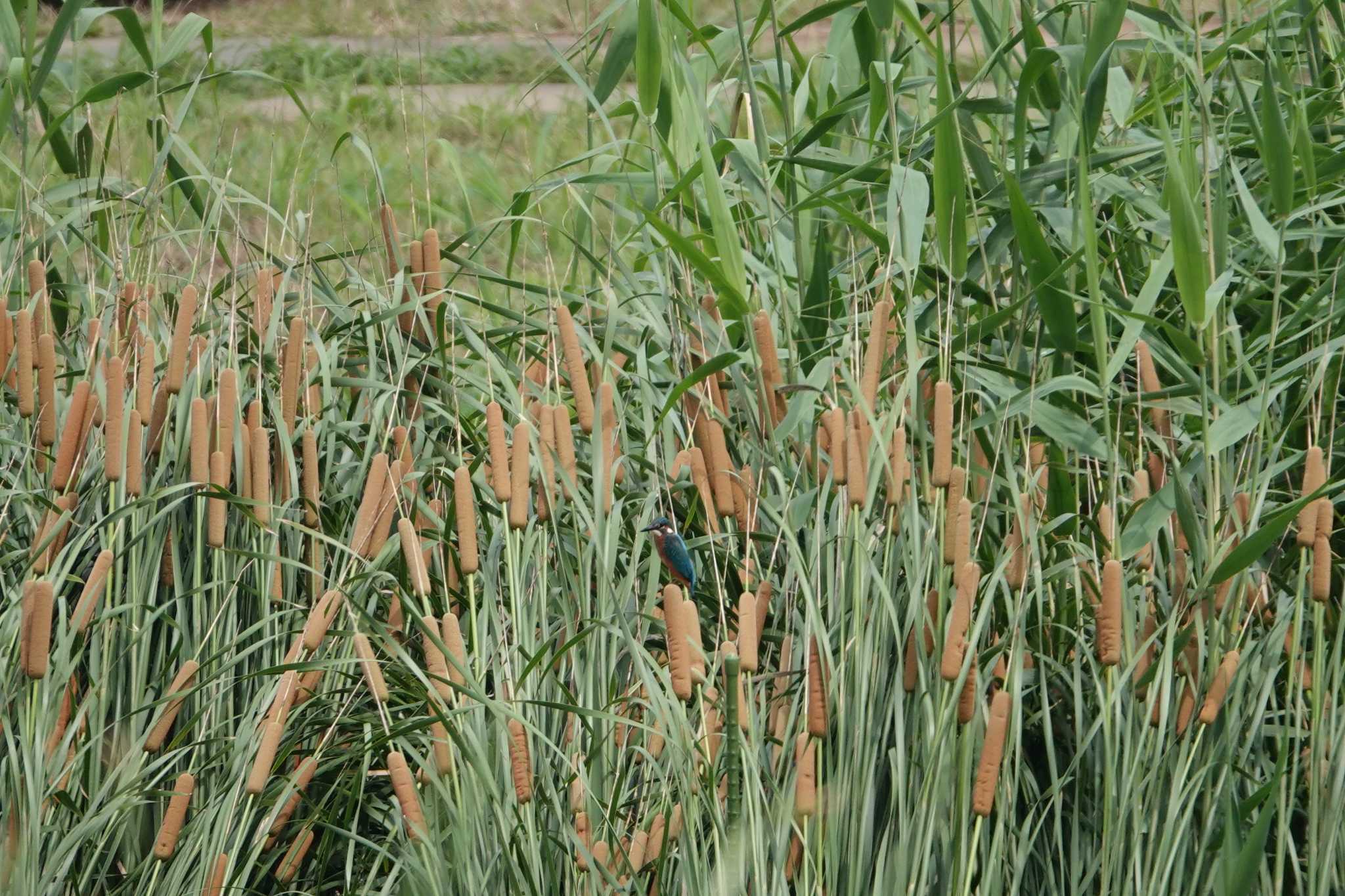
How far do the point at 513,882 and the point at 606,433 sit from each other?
1.43ft

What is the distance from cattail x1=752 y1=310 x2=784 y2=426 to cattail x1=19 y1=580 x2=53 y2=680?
0.70 metres

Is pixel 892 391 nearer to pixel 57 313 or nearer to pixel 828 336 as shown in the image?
pixel 828 336

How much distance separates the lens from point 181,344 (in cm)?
161

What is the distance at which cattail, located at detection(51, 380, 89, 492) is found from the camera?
1536 millimetres

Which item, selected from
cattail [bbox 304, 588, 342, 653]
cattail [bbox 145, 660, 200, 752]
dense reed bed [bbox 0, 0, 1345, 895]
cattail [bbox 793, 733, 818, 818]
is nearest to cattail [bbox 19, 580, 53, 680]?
dense reed bed [bbox 0, 0, 1345, 895]

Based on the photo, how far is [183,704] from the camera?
160 cm

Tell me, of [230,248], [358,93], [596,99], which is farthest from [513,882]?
[358,93]

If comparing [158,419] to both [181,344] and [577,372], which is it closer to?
[181,344]

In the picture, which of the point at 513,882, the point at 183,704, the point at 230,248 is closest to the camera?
the point at 513,882

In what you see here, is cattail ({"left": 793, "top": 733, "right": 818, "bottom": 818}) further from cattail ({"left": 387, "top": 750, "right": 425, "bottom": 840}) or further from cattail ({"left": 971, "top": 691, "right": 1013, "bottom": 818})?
cattail ({"left": 387, "top": 750, "right": 425, "bottom": 840})

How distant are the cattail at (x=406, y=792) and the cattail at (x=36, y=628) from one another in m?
0.32

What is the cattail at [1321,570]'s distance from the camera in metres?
1.36

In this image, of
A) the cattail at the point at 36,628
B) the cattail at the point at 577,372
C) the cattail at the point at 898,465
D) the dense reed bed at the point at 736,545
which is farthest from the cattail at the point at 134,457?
the cattail at the point at 898,465

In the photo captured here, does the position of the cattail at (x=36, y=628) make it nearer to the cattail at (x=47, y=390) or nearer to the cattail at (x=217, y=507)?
the cattail at (x=217, y=507)
